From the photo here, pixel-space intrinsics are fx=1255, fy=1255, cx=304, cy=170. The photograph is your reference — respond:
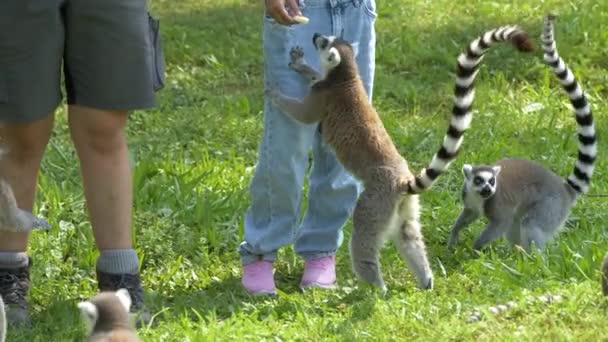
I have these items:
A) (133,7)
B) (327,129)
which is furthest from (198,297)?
(133,7)

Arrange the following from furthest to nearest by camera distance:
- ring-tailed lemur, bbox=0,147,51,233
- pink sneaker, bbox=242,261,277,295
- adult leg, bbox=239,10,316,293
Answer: pink sneaker, bbox=242,261,277,295 < adult leg, bbox=239,10,316,293 < ring-tailed lemur, bbox=0,147,51,233

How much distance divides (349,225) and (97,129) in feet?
6.50

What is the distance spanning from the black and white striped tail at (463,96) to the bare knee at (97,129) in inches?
48.8

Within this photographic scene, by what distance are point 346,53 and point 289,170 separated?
533mm

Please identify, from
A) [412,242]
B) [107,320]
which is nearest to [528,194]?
[412,242]

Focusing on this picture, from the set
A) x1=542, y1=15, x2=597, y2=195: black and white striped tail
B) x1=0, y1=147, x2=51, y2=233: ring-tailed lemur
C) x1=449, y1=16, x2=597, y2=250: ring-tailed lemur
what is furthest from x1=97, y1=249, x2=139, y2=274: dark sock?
x1=542, y1=15, x2=597, y2=195: black and white striped tail

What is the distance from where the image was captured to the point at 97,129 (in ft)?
15.1

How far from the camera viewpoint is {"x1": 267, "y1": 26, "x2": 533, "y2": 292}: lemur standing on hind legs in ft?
16.7

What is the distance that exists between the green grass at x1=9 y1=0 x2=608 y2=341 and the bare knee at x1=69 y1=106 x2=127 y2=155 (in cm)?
70

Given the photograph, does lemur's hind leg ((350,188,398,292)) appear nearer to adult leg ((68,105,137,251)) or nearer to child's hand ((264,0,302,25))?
child's hand ((264,0,302,25))

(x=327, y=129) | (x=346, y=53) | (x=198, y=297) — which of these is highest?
(x=346, y=53)

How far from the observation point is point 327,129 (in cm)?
525

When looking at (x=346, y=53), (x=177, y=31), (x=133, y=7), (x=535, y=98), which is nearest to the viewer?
(x=133, y=7)

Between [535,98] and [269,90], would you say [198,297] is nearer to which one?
[269,90]
